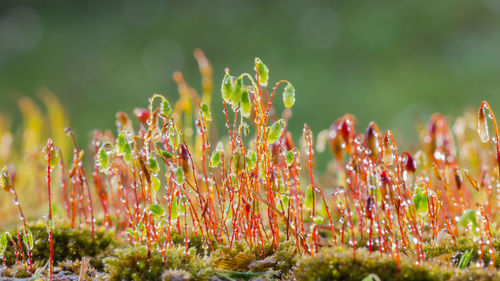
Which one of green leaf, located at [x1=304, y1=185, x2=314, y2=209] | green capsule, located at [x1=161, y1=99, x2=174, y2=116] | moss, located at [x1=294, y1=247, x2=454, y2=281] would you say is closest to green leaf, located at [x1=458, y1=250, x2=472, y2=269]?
moss, located at [x1=294, y1=247, x2=454, y2=281]

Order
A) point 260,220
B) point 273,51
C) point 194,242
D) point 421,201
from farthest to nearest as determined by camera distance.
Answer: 1. point 273,51
2. point 194,242
3. point 260,220
4. point 421,201

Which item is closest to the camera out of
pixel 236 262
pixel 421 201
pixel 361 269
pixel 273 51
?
pixel 361 269

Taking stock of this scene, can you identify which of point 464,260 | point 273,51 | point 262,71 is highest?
A: point 273,51

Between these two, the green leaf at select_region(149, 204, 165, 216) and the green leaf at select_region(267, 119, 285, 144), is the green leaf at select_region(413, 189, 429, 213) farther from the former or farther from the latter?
the green leaf at select_region(149, 204, 165, 216)

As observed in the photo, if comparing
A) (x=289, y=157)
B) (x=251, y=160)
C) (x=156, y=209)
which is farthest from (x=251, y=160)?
(x=156, y=209)

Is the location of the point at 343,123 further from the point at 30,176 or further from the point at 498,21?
the point at 498,21

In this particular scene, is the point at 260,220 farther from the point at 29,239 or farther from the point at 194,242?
the point at 29,239

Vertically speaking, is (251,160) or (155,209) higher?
(251,160)
